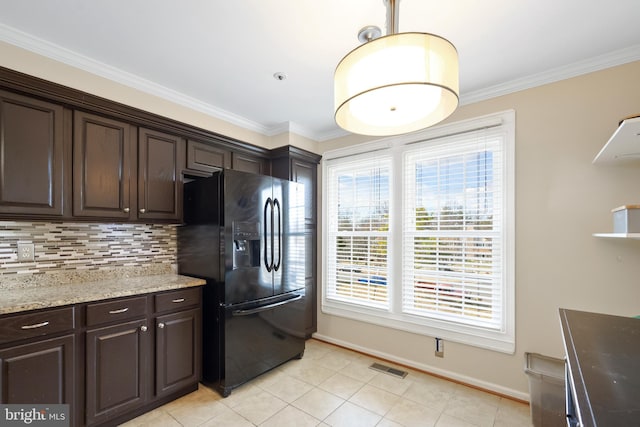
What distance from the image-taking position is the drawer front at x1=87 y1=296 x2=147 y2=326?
1.85 m

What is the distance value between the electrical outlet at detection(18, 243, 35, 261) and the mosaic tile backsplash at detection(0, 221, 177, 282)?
0.02m

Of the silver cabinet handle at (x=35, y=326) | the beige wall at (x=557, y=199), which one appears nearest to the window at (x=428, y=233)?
the beige wall at (x=557, y=199)

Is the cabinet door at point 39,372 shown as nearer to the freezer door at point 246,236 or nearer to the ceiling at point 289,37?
the freezer door at point 246,236

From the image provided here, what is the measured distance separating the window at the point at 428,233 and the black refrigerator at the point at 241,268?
783mm

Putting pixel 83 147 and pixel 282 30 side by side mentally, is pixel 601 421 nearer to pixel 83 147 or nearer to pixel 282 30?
pixel 282 30

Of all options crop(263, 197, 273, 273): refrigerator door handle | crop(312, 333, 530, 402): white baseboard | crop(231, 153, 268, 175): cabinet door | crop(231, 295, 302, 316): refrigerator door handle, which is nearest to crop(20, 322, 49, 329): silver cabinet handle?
crop(231, 295, 302, 316): refrigerator door handle

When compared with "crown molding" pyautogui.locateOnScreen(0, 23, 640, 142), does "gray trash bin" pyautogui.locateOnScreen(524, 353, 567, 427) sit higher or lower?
lower

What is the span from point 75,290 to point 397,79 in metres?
2.40

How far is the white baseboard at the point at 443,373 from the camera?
90.4 inches

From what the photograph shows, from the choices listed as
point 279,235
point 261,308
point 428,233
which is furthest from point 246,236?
point 428,233

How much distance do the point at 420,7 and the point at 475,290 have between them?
2158 millimetres

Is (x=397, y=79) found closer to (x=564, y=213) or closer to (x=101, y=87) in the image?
(x=564, y=213)

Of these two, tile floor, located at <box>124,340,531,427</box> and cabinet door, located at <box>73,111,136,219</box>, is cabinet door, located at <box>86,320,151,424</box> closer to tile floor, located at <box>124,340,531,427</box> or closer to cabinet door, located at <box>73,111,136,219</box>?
tile floor, located at <box>124,340,531,427</box>

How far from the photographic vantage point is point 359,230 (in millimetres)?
3264
